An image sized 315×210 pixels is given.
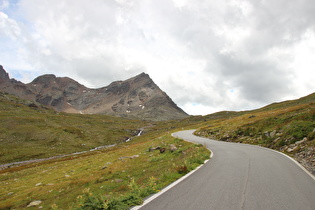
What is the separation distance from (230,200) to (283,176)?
20.6 ft

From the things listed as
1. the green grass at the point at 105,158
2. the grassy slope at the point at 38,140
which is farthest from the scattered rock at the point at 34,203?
the grassy slope at the point at 38,140

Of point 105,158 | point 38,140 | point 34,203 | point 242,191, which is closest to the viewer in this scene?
point 242,191

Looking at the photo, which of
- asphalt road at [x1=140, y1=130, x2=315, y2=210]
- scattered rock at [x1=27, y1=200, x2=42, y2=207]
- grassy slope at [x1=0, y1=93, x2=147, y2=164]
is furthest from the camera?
grassy slope at [x1=0, y1=93, x2=147, y2=164]

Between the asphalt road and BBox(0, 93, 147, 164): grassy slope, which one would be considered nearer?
the asphalt road

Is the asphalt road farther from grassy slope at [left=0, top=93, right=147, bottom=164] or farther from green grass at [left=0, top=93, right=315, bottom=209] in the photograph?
grassy slope at [left=0, top=93, right=147, bottom=164]

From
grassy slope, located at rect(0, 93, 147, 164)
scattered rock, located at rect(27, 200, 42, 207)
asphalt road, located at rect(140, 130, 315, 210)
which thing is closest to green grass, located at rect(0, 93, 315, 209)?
grassy slope, located at rect(0, 93, 147, 164)

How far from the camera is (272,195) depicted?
8.38 meters

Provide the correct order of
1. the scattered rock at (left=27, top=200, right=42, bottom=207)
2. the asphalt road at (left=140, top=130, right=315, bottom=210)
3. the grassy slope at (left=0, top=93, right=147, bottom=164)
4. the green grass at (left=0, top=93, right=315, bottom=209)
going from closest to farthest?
the asphalt road at (left=140, top=130, right=315, bottom=210) → the green grass at (left=0, top=93, right=315, bottom=209) → the scattered rock at (left=27, top=200, right=42, bottom=207) → the grassy slope at (left=0, top=93, right=147, bottom=164)

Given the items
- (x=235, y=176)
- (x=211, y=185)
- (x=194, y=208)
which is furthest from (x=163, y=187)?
(x=235, y=176)

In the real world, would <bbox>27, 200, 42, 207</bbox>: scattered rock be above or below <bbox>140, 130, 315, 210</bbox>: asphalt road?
below

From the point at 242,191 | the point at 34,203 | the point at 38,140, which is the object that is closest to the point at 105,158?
the point at 34,203

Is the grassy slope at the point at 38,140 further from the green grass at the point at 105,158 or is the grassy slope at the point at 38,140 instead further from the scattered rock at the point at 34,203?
the scattered rock at the point at 34,203

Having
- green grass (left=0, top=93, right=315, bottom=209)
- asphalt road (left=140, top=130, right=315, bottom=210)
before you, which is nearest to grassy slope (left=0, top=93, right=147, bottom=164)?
green grass (left=0, top=93, right=315, bottom=209)

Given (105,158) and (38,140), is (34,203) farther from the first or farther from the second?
(38,140)
